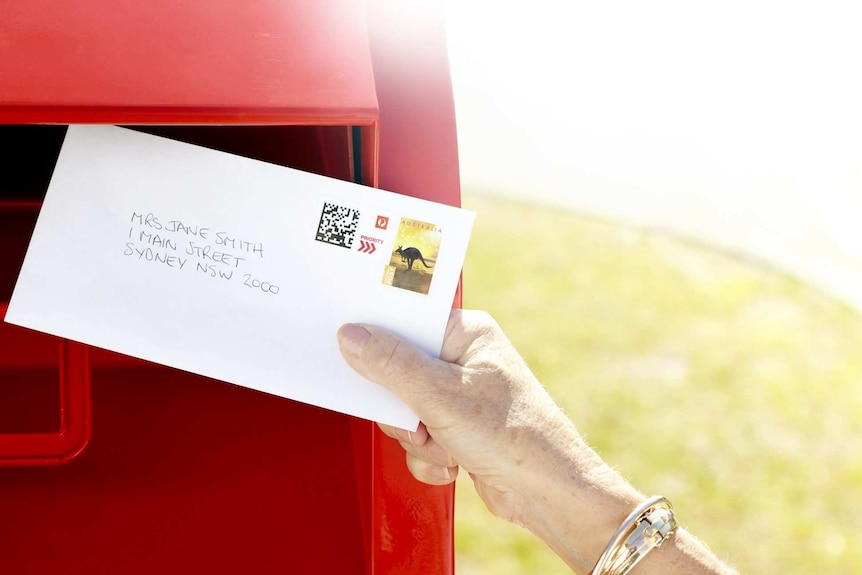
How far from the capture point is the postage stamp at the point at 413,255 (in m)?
0.80

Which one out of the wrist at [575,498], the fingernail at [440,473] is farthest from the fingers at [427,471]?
the wrist at [575,498]

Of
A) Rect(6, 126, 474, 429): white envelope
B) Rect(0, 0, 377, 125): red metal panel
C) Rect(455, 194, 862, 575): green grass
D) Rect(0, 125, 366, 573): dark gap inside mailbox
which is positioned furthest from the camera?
Rect(455, 194, 862, 575): green grass

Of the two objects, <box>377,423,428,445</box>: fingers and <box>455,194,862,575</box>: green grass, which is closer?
<box>377,423,428,445</box>: fingers

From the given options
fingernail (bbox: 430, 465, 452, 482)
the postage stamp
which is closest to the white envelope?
the postage stamp

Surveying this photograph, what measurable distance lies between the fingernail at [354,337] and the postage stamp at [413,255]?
45 millimetres

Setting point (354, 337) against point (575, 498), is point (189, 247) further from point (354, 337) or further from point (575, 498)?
point (575, 498)

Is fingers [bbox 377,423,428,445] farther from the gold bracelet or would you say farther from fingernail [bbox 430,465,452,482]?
the gold bracelet

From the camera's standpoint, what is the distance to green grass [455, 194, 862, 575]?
2305 mm

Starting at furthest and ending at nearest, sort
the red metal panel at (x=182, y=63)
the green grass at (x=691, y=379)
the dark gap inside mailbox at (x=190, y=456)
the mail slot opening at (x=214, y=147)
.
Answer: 1. the green grass at (x=691, y=379)
2. the mail slot opening at (x=214, y=147)
3. the dark gap inside mailbox at (x=190, y=456)
4. the red metal panel at (x=182, y=63)

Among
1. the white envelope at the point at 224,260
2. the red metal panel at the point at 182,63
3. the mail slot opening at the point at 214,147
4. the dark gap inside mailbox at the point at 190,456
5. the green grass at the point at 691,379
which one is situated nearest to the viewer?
the red metal panel at the point at 182,63

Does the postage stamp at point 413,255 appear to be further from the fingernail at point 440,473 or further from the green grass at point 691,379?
the green grass at point 691,379

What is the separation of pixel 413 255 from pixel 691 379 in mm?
2084

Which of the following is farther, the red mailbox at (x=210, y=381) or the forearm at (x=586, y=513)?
the forearm at (x=586, y=513)

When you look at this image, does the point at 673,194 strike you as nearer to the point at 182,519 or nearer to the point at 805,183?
the point at 805,183
